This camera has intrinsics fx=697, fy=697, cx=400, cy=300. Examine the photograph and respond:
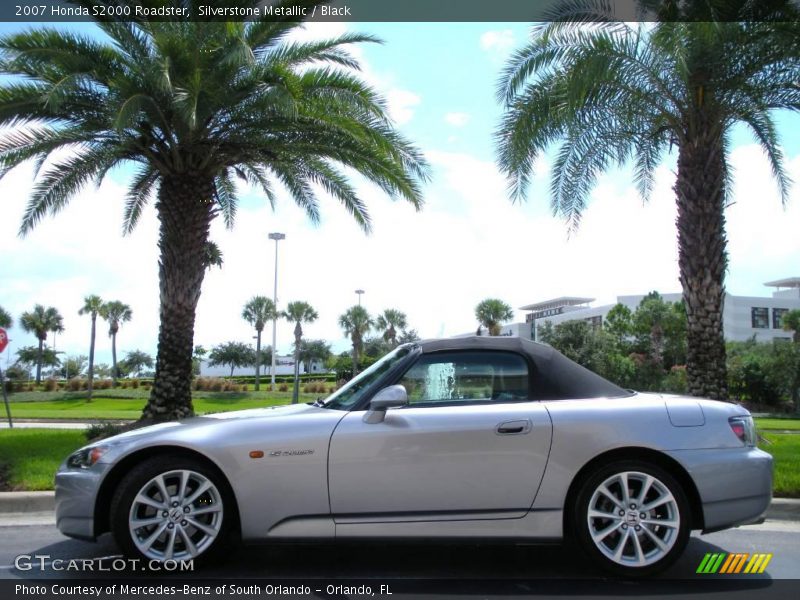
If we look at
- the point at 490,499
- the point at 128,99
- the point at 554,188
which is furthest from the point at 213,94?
the point at 490,499

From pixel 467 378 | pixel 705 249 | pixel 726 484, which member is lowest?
pixel 726 484

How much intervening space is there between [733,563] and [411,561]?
6.95 ft

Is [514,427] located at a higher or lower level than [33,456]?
higher

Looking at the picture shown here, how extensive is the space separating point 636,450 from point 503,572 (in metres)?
1.12

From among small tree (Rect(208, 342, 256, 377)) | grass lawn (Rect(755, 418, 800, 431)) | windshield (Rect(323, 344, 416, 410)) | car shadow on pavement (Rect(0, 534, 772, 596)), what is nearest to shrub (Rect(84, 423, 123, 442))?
car shadow on pavement (Rect(0, 534, 772, 596))

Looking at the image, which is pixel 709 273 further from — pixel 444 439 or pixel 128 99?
pixel 128 99

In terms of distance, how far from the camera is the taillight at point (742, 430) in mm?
4332

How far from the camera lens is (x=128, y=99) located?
9945mm

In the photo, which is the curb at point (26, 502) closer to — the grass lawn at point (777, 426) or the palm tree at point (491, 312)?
the grass lawn at point (777, 426)

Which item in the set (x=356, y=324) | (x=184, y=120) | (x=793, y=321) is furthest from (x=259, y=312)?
(x=184, y=120)

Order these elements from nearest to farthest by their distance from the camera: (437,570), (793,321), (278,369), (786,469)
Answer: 1. (437,570)
2. (786,469)
3. (793,321)
4. (278,369)

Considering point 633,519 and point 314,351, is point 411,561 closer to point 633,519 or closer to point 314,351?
point 633,519

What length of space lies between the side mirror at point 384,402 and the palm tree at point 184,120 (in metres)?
6.59

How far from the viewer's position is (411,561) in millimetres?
4562
